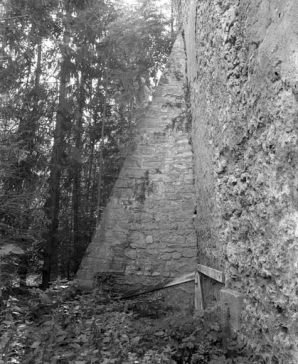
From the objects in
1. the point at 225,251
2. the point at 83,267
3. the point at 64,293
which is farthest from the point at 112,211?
the point at 225,251

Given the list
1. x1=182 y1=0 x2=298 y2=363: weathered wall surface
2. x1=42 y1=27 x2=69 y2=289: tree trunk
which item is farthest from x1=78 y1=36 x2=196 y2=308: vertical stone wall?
x1=42 y1=27 x2=69 y2=289: tree trunk

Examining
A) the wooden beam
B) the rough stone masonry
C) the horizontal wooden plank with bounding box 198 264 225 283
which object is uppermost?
the rough stone masonry

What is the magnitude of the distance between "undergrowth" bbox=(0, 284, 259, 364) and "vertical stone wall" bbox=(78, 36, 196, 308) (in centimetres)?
158

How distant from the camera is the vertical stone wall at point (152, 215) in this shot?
5949mm

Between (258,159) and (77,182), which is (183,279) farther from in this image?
(77,182)

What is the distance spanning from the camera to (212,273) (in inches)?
177

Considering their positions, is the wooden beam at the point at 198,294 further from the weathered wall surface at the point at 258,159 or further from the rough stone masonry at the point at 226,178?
the weathered wall surface at the point at 258,159

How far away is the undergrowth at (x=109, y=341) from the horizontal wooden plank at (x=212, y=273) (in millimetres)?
390

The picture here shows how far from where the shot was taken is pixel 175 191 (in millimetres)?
6148

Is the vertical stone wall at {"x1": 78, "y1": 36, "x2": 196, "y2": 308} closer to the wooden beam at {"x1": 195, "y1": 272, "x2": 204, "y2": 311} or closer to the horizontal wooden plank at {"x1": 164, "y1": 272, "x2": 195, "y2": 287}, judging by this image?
the horizontal wooden plank at {"x1": 164, "y1": 272, "x2": 195, "y2": 287}

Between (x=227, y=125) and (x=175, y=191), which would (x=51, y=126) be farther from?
(x=227, y=125)

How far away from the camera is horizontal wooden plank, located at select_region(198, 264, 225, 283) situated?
4.01 meters

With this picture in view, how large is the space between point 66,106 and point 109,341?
21.6 feet

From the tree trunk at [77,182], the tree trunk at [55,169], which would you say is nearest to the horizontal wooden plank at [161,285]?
the tree trunk at [55,169]
